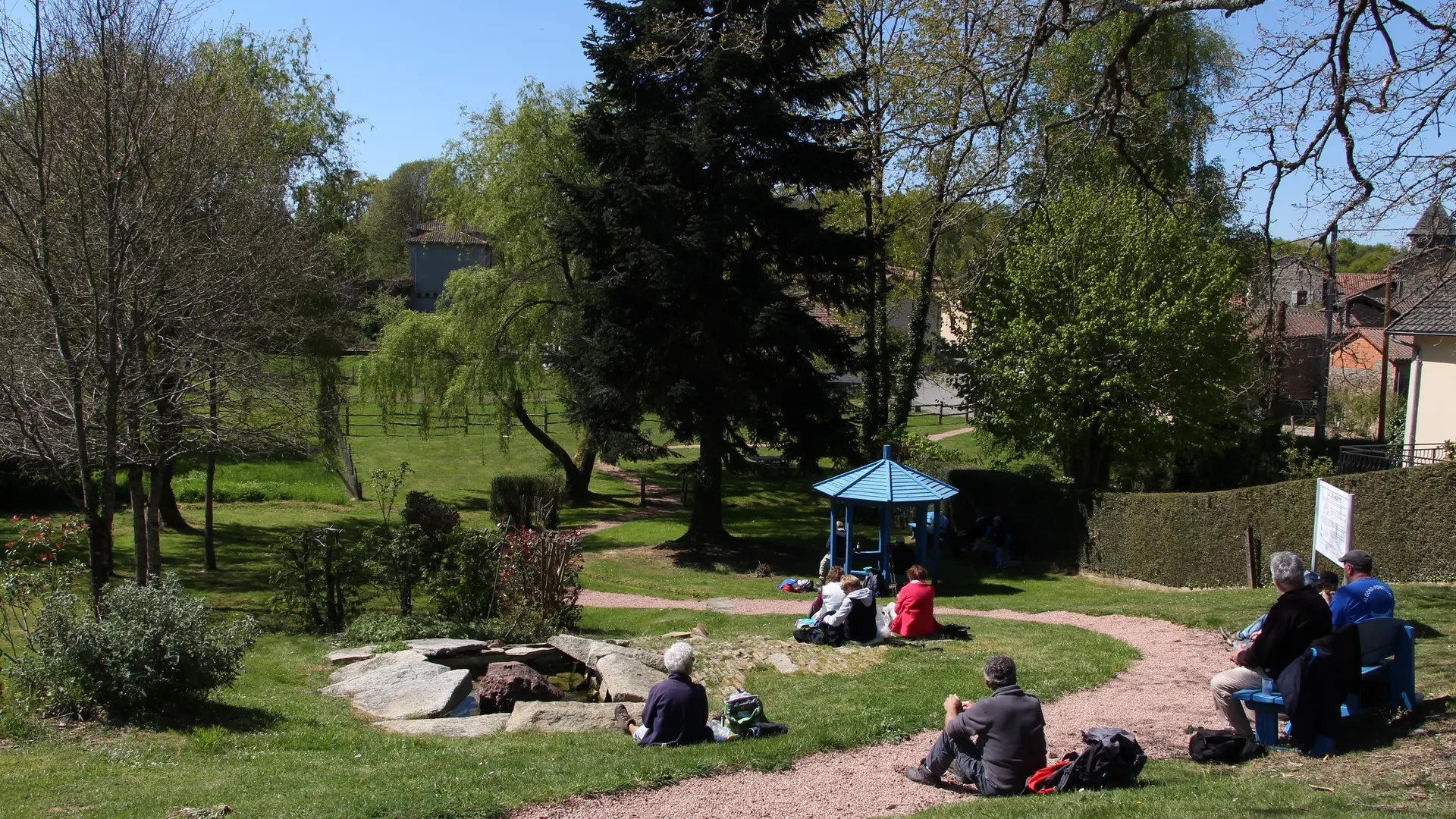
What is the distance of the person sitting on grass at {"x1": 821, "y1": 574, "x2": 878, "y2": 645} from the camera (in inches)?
484

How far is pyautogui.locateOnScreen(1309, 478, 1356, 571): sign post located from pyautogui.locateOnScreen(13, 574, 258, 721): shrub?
1056cm

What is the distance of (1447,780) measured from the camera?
6336mm

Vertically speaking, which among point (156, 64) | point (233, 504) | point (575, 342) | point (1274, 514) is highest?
point (156, 64)

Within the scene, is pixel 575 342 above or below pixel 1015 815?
above

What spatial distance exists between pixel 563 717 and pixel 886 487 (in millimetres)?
10973

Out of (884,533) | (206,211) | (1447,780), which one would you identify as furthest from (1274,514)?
(206,211)

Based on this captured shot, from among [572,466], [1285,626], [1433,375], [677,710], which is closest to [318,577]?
[677,710]

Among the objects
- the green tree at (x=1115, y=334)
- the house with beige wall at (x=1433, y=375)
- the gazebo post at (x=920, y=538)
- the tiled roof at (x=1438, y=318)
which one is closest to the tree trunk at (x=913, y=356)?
the green tree at (x=1115, y=334)

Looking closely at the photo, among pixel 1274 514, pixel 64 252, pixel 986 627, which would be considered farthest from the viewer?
pixel 1274 514

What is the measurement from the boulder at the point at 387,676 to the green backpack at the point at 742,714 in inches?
141

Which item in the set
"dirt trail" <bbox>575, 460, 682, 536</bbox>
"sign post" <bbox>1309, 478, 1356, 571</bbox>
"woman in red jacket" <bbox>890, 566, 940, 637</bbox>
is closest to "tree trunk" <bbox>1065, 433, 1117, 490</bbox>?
"dirt trail" <bbox>575, 460, 682, 536</bbox>

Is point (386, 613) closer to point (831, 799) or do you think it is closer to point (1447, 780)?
point (831, 799)

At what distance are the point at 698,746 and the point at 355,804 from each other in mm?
2466

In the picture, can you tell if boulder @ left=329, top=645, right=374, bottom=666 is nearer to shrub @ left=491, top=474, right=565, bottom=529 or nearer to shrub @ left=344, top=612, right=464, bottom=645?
shrub @ left=344, top=612, right=464, bottom=645
